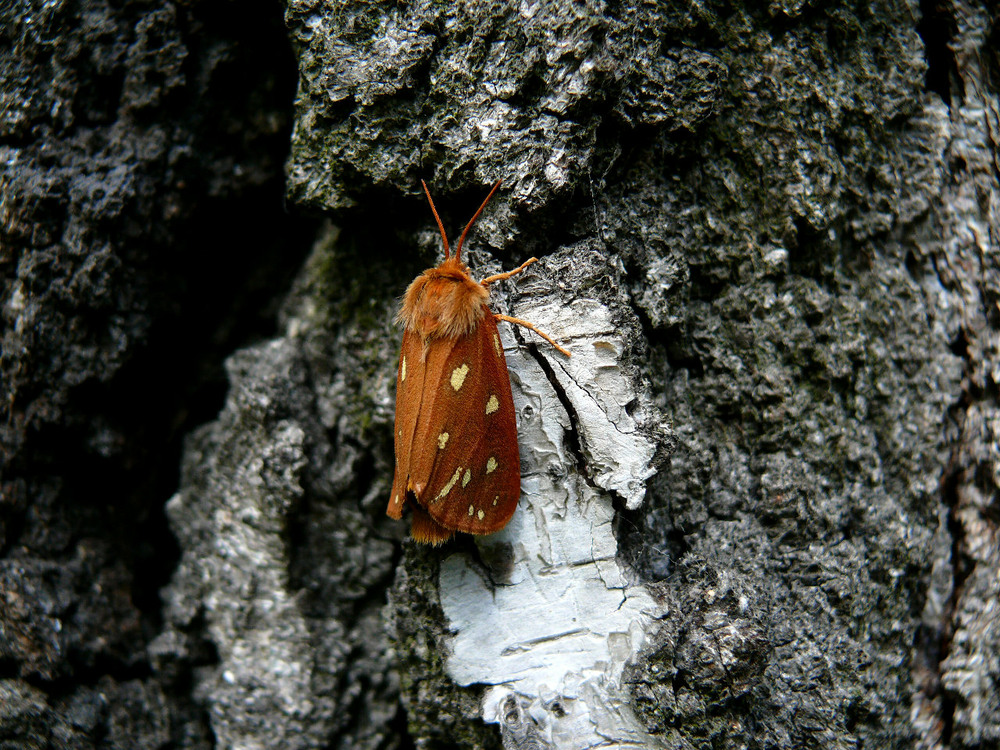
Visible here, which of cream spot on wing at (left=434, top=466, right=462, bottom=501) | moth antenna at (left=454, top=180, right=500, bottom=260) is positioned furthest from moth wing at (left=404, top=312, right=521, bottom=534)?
moth antenna at (left=454, top=180, right=500, bottom=260)

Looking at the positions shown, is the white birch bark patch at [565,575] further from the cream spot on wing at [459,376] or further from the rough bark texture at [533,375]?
the cream spot on wing at [459,376]

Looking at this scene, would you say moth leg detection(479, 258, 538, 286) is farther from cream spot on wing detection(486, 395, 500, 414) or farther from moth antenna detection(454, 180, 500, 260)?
cream spot on wing detection(486, 395, 500, 414)

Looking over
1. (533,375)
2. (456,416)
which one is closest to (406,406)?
(456,416)

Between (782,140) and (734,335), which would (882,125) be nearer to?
(782,140)

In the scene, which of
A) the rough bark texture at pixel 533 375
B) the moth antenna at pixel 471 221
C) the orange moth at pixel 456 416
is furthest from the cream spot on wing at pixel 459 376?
the moth antenna at pixel 471 221

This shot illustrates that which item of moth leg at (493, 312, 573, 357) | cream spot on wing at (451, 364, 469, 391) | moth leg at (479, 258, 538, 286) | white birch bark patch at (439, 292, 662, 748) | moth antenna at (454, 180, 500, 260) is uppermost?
moth antenna at (454, 180, 500, 260)

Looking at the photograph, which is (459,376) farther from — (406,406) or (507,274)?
(507,274)
